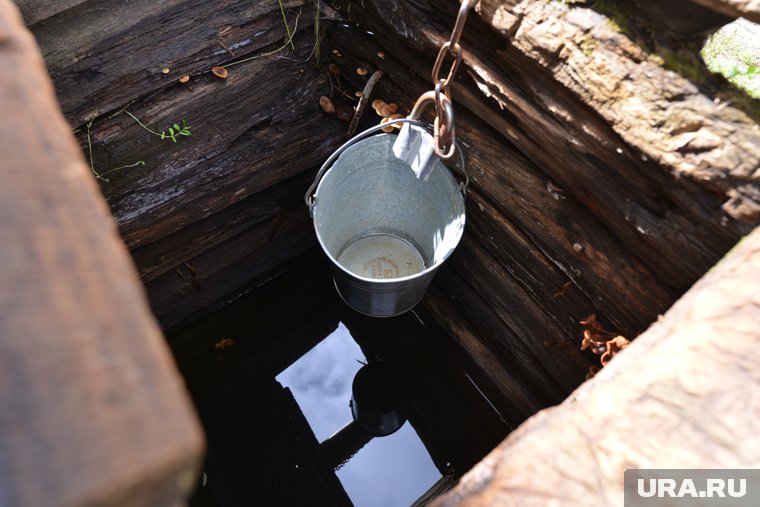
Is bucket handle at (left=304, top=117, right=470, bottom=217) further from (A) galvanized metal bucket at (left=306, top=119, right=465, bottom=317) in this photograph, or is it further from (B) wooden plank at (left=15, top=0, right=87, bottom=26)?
(B) wooden plank at (left=15, top=0, right=87, bottom=26)

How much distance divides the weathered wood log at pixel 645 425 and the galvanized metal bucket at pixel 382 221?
1127 mm

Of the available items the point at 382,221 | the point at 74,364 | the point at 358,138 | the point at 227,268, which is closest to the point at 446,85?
the point at 358,138

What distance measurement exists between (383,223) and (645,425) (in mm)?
2253

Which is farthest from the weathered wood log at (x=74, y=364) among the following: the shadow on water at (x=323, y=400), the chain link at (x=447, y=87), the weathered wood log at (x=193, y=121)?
the shadow on water at (x=323, y=400)

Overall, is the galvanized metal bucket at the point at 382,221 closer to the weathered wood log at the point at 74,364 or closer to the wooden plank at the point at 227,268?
the wooden plank at the point at 227,268

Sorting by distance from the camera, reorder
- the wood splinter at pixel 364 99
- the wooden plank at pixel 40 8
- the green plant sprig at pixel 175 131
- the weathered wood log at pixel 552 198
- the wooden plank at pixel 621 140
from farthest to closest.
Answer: the wood splinter at pixel 364 99 → the green plant sprig at pixel 175 131 → the wooden plank at pixel 40 8 → the weathered wood log at pixel 552 198 → the wooden plank at pixel 621 140

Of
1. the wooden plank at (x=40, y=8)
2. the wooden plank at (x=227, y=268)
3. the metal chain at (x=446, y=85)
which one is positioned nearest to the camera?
the metal chain at (x=446, y=85)

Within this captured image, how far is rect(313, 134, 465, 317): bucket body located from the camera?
2.39m

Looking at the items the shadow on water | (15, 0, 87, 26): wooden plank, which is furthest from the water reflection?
(15, 0, 87, 26): wooden plank

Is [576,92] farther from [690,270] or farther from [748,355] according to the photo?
[748,355]

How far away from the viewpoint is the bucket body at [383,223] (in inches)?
94.2

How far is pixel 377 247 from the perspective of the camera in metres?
3.20

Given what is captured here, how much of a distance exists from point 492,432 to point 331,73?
2.06 m

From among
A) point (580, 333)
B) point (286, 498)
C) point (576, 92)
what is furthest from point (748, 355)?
point (286, 498)
